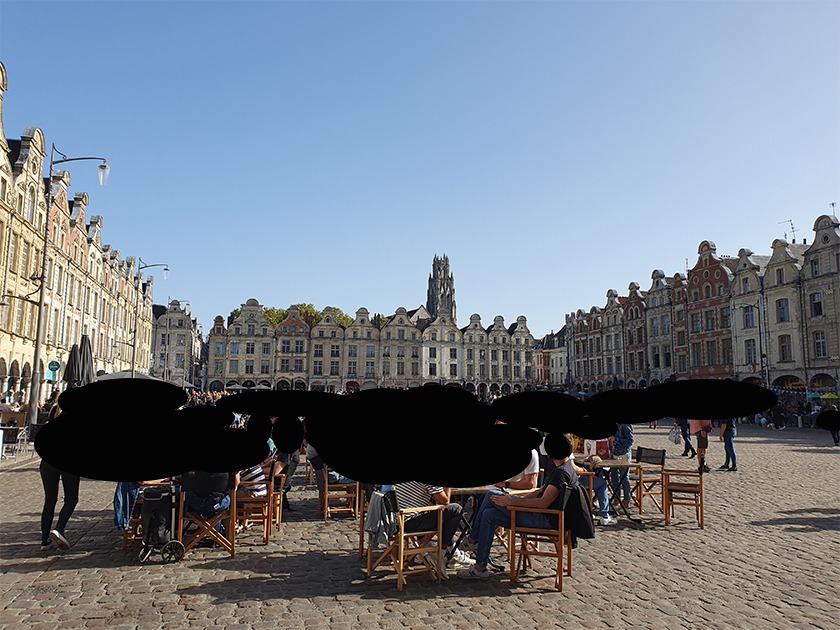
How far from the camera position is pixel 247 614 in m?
7.08

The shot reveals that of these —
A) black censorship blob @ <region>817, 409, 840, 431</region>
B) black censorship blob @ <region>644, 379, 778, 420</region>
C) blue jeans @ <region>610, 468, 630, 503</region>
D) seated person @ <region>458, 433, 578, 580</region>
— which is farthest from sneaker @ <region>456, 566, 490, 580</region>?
black censorship blob @ <region>644, 379, 778, 420</region>

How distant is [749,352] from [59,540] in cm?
1025

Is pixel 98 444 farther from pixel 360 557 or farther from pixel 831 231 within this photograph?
pixel 360 557

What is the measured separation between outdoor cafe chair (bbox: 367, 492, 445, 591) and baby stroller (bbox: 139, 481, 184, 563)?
9.62ft

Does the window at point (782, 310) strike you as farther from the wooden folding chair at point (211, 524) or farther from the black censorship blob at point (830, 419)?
the wooden folding chair at point (211, 524)

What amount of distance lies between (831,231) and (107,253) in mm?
57093

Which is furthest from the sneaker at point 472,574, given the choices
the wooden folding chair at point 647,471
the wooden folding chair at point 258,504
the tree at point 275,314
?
the tree at point 275,314

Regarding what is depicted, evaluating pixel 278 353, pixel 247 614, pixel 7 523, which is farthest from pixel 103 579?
pixel 278 353

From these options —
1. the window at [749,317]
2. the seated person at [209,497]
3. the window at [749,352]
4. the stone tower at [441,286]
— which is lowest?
the seated person at [209,497]

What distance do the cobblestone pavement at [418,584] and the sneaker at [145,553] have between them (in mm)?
156

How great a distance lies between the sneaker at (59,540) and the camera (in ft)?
30.9

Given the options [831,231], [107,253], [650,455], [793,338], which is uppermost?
[107,253]

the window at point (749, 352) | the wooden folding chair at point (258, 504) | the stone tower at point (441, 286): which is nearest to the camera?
the window at point (749, 352)

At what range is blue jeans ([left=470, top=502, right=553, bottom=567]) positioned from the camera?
848 centimetres
